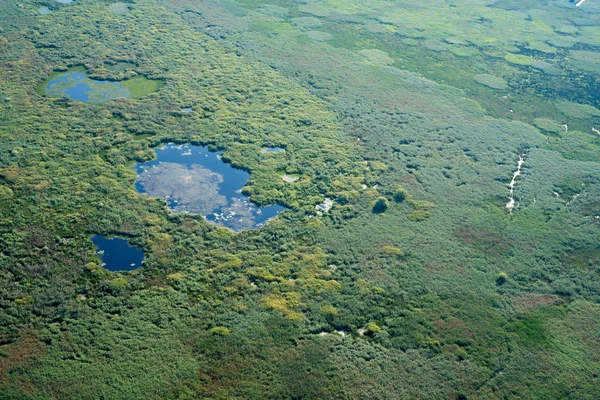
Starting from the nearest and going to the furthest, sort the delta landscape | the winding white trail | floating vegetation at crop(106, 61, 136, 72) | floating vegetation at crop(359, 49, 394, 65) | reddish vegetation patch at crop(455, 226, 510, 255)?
the delta landscape < reddish vegetation patch at crop(455, 226, 510, 255) < the winding white trail < floating vegetation at crop(106, 61, 136, 72) < floating vegetation at crop(359, 49, 394, 65)

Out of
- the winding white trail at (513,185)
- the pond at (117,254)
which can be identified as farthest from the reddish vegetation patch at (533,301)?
the pond at (117,254)

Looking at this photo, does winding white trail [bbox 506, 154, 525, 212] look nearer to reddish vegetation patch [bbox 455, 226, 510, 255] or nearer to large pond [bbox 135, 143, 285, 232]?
reddish vegetation patch [bbox 455, 226, 510, 255]

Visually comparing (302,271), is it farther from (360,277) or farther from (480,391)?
(480,391)

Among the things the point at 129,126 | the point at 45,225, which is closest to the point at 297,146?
the point at 129,126

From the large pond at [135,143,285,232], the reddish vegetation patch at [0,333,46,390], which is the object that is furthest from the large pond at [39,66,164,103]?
the reddish vegetation patch at [0,333,46,390]

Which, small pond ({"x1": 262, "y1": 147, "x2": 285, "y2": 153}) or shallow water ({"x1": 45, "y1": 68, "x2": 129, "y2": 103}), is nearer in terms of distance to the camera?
small pond ({"x1": 262, "y1": 147, "x2": 285, "y2": 153})

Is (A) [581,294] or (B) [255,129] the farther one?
(B) [255,129]

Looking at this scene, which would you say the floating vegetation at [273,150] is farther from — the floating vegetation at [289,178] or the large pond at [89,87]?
the large pond at [89,87]
